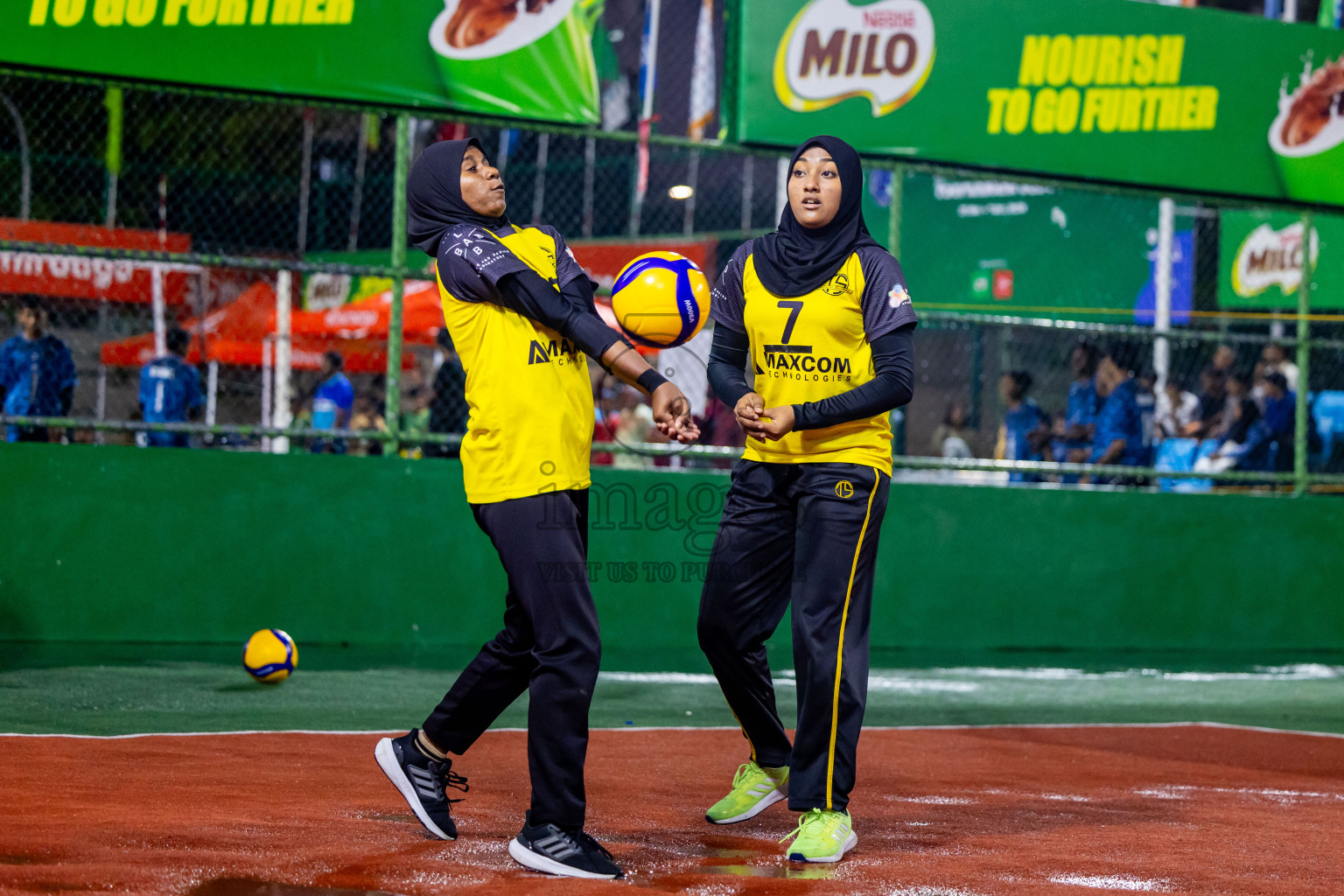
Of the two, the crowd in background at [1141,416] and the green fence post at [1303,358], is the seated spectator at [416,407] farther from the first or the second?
the green fence post at [1303,358]

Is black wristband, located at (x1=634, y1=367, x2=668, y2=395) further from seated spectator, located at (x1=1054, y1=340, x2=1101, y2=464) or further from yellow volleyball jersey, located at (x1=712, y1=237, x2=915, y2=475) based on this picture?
seated spectator, located at (x1=1054, y1=340, x2=1101, y2=464)

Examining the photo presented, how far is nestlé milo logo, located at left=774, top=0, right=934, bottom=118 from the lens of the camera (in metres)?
10.3

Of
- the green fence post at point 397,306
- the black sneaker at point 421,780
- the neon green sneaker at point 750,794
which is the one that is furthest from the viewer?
the green fence post at point 397,306

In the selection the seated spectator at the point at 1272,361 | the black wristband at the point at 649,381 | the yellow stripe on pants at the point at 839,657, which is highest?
the seated spectator at the point at 1272,361

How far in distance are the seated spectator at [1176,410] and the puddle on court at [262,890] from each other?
32.5 feet

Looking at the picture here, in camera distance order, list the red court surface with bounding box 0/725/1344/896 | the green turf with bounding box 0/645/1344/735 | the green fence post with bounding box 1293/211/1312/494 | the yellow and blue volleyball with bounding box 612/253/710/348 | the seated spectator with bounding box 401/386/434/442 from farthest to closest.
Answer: the seated spectator with bounding box 401/386/434/442 < the green fence post with bounding box 1293/211/1312/494 < the green turf with bounding box 0/645/1344/735 < the yellow and blue volleyball with bounding box 612/253/710/348 < the red court surface with bounding box 0/725/1344/896

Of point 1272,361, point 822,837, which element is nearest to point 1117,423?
point 1272,361

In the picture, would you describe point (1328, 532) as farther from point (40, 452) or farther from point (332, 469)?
point (40, 452)

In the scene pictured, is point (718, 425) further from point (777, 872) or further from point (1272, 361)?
point (777, 872)

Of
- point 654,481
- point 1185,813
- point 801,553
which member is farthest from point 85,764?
point 654,481

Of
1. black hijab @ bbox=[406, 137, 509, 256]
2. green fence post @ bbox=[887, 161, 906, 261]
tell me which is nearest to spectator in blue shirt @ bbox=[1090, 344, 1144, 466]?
green fence post @ bbox=[887, 161, 906, 261]

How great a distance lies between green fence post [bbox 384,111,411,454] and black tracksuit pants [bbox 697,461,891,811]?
501 cm

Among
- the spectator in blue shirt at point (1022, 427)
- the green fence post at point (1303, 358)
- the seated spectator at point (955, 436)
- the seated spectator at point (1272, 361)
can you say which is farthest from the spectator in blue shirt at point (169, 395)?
the seated spectator at point (1272, 361)

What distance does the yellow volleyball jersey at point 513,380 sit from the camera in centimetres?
406
